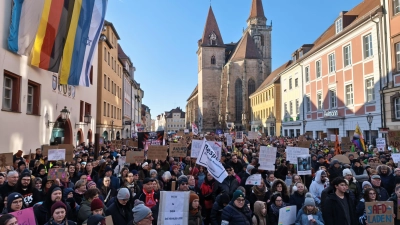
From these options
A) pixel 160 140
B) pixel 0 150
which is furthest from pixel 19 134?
pixel 160 140

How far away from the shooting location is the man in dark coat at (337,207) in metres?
4.97

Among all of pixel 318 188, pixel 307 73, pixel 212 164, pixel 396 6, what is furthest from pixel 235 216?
pixel 307 73

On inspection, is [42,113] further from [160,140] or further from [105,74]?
[105,74]

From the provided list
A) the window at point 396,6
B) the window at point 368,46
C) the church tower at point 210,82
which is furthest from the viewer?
the church tower at point 210,82

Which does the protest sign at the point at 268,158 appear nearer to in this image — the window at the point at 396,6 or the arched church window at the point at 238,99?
the window at the point at 396,6

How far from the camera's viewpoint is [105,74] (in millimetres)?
28031

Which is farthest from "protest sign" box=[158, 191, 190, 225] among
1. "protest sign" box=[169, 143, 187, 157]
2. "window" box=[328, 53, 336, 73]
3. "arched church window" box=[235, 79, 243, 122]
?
"arched church window" box=[235, 79, 243, 122]

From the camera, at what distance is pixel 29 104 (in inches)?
557

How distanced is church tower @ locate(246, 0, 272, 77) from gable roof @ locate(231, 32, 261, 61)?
486 cm

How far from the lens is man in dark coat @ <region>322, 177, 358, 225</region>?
4973 mm

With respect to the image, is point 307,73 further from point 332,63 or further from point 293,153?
point 293,153

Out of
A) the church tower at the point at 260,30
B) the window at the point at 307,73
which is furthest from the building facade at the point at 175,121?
the window at the point at 307,73

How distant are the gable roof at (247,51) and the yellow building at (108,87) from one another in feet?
115

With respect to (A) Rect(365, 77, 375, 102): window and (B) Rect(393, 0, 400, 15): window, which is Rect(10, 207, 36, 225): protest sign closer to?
(B) Rect(393, 0, 400, 15): window
